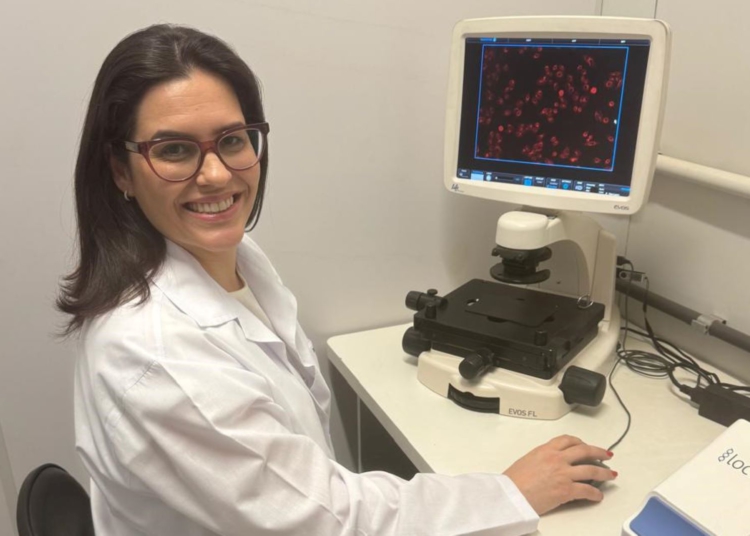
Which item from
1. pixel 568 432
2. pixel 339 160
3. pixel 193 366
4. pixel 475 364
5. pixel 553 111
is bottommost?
pixel 568 432

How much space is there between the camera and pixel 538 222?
49.4 inches

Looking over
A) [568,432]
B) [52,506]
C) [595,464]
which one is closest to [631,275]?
[568,432]

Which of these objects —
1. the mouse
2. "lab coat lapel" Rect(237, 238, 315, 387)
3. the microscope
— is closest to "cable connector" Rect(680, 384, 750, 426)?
the microscope

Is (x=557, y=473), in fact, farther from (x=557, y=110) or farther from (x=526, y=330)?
(x=557, y=110)

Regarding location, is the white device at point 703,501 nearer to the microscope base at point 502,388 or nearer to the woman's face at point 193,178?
the microscope base at point 502,388

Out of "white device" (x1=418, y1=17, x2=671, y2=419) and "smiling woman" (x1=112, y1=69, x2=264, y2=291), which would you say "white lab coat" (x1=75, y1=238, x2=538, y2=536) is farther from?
"white device" (x1=418, y1=17, x2=671, y2=419)

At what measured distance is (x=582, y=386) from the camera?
3.83ft

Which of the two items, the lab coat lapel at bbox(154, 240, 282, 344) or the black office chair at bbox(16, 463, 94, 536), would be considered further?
the lab coat lapel at bbox(154, 240, 282, 344)

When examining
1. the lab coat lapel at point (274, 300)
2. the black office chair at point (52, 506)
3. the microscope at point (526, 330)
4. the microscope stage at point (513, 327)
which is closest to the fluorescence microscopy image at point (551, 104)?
the microscope at point (526, 330)

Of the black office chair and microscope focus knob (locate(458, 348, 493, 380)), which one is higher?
microscope focus knob (locate(458, 348, 493, 380))

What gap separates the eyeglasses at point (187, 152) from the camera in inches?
35.5

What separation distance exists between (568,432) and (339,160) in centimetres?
75

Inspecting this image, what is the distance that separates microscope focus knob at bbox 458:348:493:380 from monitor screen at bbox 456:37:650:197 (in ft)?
1.22

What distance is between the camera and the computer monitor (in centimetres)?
121
